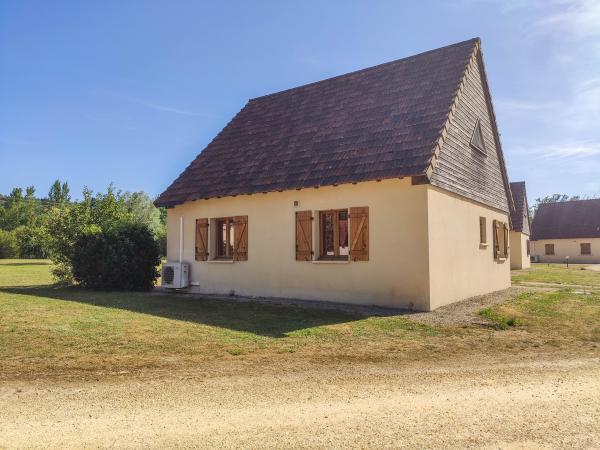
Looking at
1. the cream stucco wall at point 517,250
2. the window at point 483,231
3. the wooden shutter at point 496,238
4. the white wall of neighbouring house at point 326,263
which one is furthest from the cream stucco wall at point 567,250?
the white wall of neighbouring house at point 326,263

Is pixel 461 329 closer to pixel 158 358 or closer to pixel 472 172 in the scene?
pixel 158 358

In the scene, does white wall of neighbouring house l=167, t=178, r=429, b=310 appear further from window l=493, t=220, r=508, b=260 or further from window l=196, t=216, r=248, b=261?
window l=493, t=220, r=508, b=260

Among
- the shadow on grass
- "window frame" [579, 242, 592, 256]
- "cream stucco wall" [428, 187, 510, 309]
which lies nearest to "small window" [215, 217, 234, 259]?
the shadow on grass

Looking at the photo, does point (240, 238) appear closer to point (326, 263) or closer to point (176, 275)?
point (176, 275)

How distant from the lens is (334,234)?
12547mm

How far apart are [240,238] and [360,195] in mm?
4251

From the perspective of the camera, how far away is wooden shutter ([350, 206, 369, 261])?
11773mm

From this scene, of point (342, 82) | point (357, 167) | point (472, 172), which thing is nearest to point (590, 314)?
point (472, 172)

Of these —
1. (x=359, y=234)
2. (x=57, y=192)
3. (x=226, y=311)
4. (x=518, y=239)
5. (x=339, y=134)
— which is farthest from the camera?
(x=57, y=192)

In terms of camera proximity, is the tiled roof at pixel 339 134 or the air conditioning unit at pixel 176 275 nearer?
the tiled roof at pixel 339 134

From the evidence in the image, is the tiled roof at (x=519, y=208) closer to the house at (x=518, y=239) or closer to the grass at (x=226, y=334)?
the house at (x=518, y=239)

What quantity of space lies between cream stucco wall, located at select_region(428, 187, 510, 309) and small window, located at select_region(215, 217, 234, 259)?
651 centimetres

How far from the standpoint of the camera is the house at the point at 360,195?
11367 millimetres

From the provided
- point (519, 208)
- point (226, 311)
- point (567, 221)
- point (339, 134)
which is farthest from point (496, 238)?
point (567, 221)
